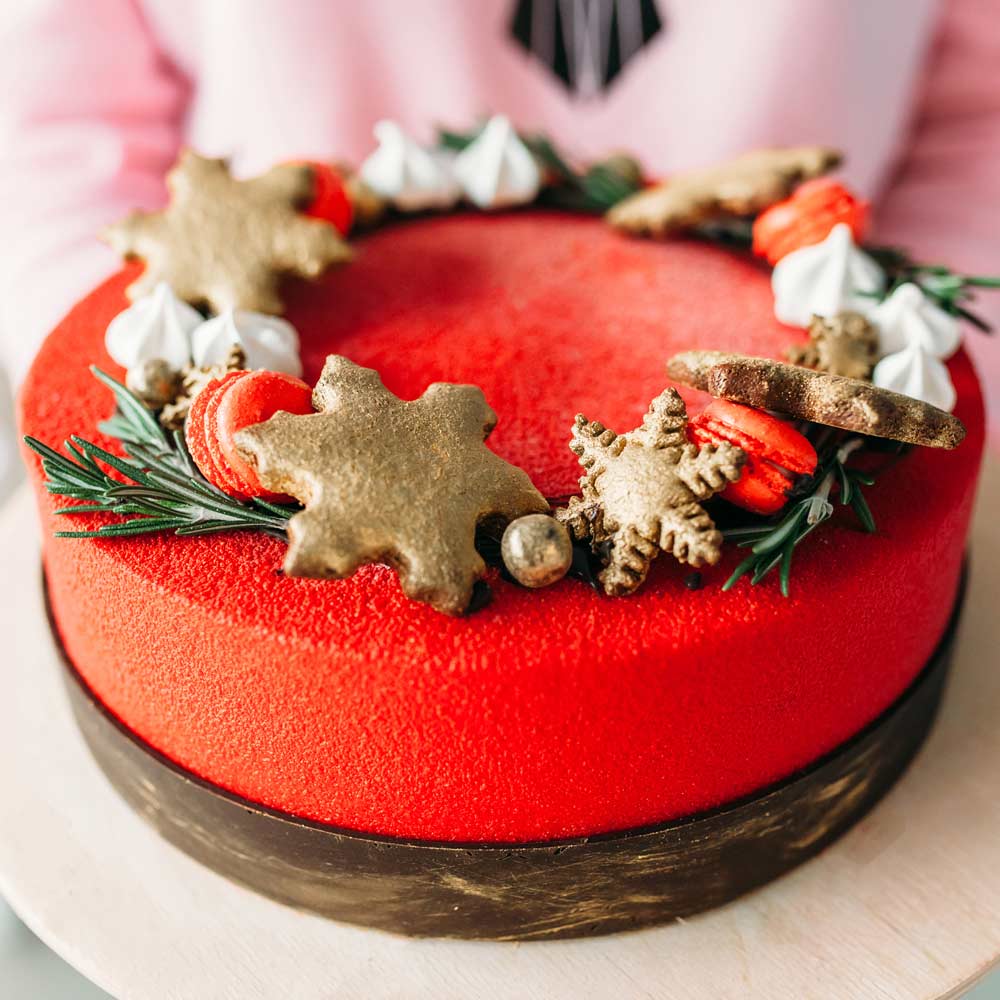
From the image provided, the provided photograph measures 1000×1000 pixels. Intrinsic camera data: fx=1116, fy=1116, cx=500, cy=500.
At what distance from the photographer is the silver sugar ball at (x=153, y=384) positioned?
108cm

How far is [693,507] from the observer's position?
878 mm

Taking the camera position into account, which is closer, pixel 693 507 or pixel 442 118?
pixel 693 507

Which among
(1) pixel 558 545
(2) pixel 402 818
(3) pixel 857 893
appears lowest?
(3) pixel 857 893

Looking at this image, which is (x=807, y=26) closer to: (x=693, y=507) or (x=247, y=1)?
(x=247, y=1)

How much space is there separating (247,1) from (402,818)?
5.06 ft

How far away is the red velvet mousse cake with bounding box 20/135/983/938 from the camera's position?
87 cm

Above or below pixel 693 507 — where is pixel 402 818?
below

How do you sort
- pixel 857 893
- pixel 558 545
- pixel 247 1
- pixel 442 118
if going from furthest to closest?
pixel 442 118 → pixel 247 1 → pixel 857 893 → pixel 558 545

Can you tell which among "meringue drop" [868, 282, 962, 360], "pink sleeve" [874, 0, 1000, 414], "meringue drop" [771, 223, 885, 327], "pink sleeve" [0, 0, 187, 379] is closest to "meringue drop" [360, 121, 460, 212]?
"meringue drop" [771, 223, 885, 327]

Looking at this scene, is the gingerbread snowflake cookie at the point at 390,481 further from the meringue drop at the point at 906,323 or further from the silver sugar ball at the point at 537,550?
the meringue drop at the point at 906,323

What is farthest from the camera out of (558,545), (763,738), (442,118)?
(442,118)

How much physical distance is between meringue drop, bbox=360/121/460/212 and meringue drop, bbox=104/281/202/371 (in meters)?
0.43

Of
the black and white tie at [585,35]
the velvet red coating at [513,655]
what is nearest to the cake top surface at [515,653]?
the velvet red coating at [513,655]

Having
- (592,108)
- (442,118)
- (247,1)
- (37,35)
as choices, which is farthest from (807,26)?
(37,35)
